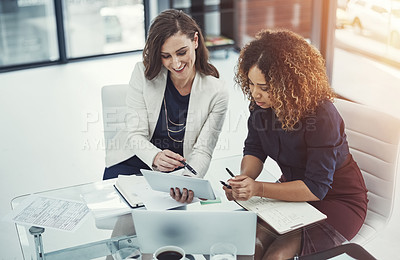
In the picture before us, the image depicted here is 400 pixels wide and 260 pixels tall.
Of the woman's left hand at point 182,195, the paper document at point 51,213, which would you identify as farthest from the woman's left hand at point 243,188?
the paper document at point 51,213

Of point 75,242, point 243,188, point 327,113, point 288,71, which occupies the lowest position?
point 75,242

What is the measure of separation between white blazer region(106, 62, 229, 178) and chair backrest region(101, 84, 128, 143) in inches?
1.5

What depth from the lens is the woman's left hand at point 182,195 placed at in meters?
1.72

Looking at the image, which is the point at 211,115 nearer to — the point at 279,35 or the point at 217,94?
the point at 217,94

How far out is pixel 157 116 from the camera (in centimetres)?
227

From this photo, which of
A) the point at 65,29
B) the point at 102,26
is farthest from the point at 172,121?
the point at 102,26

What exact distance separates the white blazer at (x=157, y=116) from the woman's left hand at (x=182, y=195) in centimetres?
42

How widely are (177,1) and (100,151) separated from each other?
257 centimetres

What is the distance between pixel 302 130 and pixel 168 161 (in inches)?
22.1

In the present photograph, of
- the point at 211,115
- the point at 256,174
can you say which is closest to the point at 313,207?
the point at 256,174

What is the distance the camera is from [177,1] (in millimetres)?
5660

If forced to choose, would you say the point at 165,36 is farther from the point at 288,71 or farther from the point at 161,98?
the point at 288,71

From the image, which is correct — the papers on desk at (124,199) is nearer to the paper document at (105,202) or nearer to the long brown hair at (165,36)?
the paper document at (105,202)

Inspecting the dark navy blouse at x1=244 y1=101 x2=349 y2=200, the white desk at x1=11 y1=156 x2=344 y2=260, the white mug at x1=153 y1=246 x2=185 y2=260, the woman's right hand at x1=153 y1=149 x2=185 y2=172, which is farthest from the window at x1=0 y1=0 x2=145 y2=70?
the white mug at x1=153 y1=246 x2=185 y2=260
